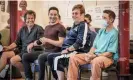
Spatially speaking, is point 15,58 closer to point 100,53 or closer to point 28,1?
point 100,53

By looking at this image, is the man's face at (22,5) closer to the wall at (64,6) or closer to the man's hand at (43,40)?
the wall at (64,6)

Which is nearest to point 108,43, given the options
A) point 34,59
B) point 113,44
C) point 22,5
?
point 113,44

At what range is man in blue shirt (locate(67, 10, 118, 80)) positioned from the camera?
3141 mm

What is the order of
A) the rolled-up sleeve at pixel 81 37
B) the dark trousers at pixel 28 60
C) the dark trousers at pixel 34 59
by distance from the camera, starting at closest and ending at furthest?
the rolled-up sleeve at pixel 81 37, the dark trousers at pixel 34 59, the dark trousers at pixel 28 60

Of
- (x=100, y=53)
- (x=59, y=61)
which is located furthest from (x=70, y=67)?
(x=100, y=53)

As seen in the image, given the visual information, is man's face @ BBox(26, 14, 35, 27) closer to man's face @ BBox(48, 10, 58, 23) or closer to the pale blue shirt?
man's face @ BBox(48, 10, 58, 23)

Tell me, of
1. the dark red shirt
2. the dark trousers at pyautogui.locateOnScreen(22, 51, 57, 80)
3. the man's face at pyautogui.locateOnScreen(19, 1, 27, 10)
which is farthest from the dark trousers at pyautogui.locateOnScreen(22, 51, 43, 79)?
the man's face at pyautogui.locateOnScreen(19, 1, 27, 10)

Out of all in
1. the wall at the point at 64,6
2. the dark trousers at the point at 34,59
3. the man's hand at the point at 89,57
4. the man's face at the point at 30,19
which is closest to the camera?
the man's hand at the point at 89,57

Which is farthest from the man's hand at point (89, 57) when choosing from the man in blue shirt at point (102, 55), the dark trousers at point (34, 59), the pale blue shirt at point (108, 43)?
the dark trousers at point (34, 59)

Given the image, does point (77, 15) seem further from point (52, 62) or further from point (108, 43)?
point (52, 62)

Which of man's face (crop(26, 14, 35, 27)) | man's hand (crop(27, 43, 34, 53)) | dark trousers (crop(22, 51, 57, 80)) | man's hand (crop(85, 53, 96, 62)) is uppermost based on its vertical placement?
man's face (crop(26, 14, 35, 27))

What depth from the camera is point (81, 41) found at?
3.38m

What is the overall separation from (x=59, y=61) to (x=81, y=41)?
398 millimetres

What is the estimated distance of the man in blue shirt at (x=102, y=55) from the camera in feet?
10.3
